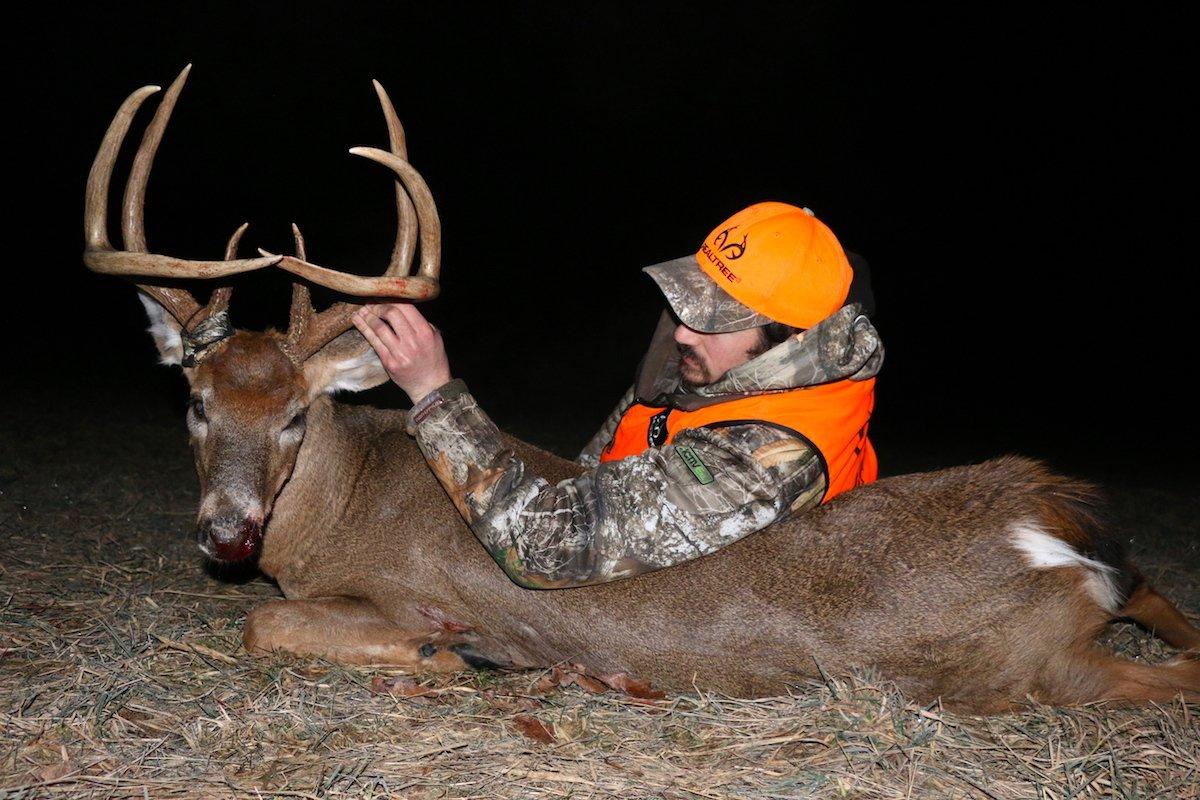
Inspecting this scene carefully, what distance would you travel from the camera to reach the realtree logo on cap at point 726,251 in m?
3.44

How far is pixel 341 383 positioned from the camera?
13.9ft

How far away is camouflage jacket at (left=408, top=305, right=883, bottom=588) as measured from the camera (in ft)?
10.7

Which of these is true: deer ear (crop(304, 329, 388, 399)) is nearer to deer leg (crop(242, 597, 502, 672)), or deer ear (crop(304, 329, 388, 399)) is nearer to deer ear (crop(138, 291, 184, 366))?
deer ear (crop(138, 291, 184, 366))

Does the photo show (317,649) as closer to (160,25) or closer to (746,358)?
(746,358)

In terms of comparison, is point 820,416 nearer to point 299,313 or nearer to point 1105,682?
point 1105,682

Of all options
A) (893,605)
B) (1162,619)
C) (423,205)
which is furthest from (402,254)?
(1162,619)

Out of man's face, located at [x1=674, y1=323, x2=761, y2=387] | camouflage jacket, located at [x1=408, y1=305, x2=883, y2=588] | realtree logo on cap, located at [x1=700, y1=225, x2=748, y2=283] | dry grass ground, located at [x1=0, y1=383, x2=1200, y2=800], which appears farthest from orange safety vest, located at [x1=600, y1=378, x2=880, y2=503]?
dry grass ground, located at [x1=0, y1=383, x2=1200, y2=800]

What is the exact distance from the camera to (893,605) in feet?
10.9

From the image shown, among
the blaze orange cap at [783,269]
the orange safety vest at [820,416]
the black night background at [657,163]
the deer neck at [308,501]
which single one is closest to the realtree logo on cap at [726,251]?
the blaze orange cap at [783,269]

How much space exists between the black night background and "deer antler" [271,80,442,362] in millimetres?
11744

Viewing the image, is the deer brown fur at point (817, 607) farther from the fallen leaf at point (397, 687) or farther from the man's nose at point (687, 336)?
the man's nose at point (687, 336)

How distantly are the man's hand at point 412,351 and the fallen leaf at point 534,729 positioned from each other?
3.76ft

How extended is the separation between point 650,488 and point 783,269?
33.7 inches

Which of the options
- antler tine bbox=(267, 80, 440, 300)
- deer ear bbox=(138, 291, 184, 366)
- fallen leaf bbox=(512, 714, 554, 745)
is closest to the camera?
fallen leaf bbox=(512, 714, 554, 745)
